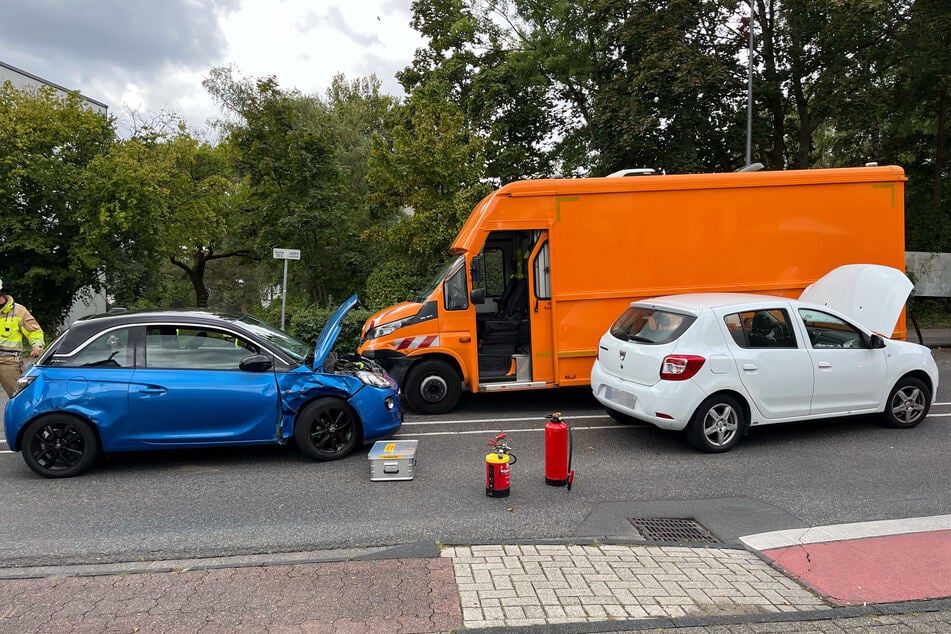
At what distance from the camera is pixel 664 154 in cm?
1888

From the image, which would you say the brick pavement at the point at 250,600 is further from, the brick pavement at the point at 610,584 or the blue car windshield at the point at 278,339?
the blue car windshield at the point at 278,339

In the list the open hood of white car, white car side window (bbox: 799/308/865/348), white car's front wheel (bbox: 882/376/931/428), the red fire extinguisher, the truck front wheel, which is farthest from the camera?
the truck front wheel

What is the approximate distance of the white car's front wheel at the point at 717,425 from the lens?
635 centimetres

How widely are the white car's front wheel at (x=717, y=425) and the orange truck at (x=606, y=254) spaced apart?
2234 millimetres

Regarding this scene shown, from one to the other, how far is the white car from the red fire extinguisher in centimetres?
129

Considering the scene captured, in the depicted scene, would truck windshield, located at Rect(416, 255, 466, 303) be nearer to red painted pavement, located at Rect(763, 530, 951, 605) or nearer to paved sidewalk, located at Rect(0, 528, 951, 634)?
paved sidewalk, located at Rect(0, 528, 951, 634)

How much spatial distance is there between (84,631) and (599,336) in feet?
21.2

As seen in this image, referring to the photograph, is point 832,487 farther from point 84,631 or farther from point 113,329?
point 113,329

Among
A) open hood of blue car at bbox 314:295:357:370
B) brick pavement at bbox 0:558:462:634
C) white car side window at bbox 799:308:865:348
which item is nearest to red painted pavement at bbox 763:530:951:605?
brick pavement at bbox 0:558:462:634

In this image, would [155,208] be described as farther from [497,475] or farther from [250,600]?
[250,600]

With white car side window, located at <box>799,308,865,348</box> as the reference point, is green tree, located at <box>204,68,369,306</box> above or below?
above

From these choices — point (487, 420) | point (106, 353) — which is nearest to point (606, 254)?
point (487, 420)

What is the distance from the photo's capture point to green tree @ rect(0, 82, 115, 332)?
17.3 meters

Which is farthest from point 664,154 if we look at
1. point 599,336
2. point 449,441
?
point 449,441
